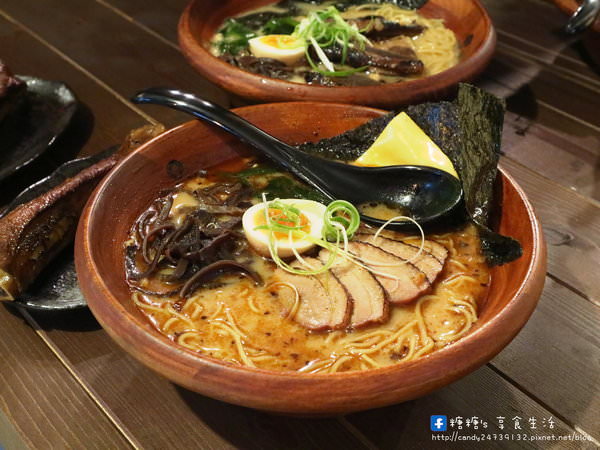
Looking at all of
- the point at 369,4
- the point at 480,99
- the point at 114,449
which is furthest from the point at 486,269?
the point at 369,4

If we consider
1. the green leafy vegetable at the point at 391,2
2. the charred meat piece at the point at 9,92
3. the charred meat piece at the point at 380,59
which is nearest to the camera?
the charred meat piece at the point at 9,92

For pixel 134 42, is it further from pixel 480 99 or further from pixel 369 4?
pixel 480 99

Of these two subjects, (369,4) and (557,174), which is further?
(369,4)

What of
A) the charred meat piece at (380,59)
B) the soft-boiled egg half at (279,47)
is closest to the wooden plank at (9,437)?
the soft-boiled egg half at (279,47)

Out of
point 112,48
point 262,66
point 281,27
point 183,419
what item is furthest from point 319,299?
point 112,48

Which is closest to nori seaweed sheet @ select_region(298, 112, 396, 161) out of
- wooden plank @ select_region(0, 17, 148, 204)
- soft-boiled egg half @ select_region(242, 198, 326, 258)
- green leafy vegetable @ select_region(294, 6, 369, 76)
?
soft-boiled egg half @ select_region(242, 198, 326, 258)

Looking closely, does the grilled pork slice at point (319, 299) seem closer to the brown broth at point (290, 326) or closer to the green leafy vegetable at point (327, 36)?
the brown broth at point (290, 326)
